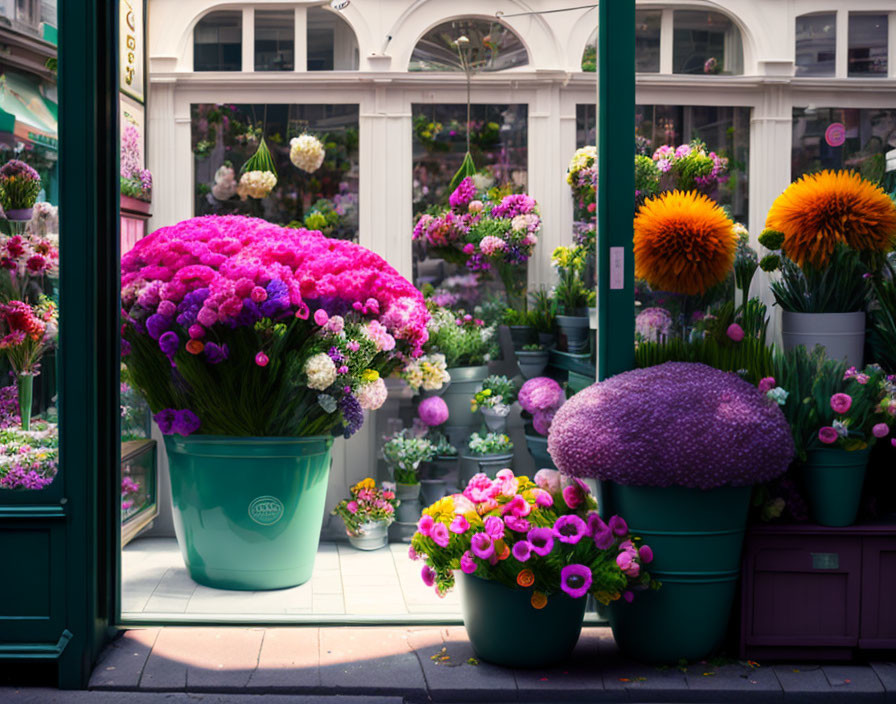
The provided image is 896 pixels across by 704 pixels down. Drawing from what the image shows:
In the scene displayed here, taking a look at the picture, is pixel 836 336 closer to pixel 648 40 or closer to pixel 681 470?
pixel 681 470

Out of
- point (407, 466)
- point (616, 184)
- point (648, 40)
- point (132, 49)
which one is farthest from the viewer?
point (407, 466)

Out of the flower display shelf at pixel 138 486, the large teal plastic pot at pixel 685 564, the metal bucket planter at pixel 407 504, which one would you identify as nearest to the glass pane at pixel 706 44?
the large teal plastic pot at pixel 685 564

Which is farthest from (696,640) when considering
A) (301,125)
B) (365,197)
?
(301,125)

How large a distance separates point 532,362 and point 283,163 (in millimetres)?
1733

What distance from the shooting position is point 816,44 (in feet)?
15.3

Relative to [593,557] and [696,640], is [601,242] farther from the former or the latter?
[696,640]

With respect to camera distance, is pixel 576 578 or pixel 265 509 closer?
pixel 576 578

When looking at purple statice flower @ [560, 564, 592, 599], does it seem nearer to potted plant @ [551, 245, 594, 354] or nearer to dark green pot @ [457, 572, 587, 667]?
dark green pot @ [457, 572, 587, 667]

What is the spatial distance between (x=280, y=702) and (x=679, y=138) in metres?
2.88

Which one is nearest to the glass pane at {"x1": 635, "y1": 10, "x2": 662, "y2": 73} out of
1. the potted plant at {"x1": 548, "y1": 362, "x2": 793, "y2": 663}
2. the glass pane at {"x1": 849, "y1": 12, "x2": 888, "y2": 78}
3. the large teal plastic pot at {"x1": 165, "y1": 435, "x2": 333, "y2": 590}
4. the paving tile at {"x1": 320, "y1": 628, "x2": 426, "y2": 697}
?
the glass pane at {"x1": 849, "y1": 12, "x2": 888, "y2": 78}

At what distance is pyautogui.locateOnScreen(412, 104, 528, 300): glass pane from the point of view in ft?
18.9

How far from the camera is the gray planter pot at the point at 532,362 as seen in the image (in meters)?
5.70

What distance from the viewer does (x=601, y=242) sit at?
13.3 feet

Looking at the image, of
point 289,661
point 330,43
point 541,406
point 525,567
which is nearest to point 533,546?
point 525,567
